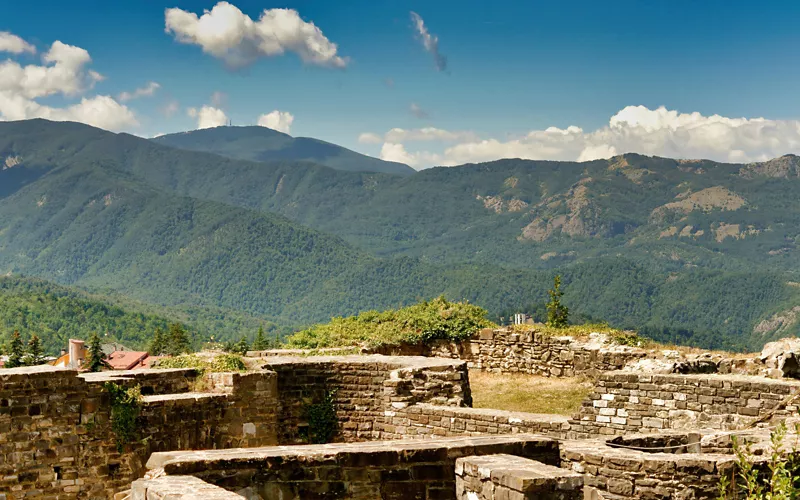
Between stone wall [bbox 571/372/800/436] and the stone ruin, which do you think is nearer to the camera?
the stone ruin

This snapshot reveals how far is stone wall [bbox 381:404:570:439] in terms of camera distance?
38.0ft

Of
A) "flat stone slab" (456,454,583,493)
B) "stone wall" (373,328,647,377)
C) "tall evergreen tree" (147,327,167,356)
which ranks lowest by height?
"tall evergreen tree" (147,327,167,356)

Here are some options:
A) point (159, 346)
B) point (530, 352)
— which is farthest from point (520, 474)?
point (159, 346)

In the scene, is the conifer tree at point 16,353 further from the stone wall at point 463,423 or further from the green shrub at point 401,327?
the stone wall at point 463,423

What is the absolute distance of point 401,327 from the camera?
21.4m

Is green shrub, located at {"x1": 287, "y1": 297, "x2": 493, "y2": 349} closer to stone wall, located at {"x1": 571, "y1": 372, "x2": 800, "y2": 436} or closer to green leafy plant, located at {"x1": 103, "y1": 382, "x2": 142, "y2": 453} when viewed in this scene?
green leafy plant, located at {"x1": 103, "y1": 382, "x2": 142, "y2": 453}

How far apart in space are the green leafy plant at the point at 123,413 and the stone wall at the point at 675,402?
562 cm

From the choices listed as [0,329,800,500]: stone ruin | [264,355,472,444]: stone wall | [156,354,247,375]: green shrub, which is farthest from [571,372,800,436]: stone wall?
[156,354,247,375]: green shrub

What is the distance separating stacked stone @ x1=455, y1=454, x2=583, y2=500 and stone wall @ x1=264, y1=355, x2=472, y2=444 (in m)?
6.11

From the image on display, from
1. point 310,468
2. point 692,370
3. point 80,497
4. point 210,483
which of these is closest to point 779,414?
point 692,370

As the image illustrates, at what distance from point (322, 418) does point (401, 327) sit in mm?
7165

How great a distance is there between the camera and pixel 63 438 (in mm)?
11797

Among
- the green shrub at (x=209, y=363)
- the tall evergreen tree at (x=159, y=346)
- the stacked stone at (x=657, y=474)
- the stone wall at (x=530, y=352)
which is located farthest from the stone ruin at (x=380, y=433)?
the tall evergreen tree at (x=159, y=346)

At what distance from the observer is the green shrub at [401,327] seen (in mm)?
20531
